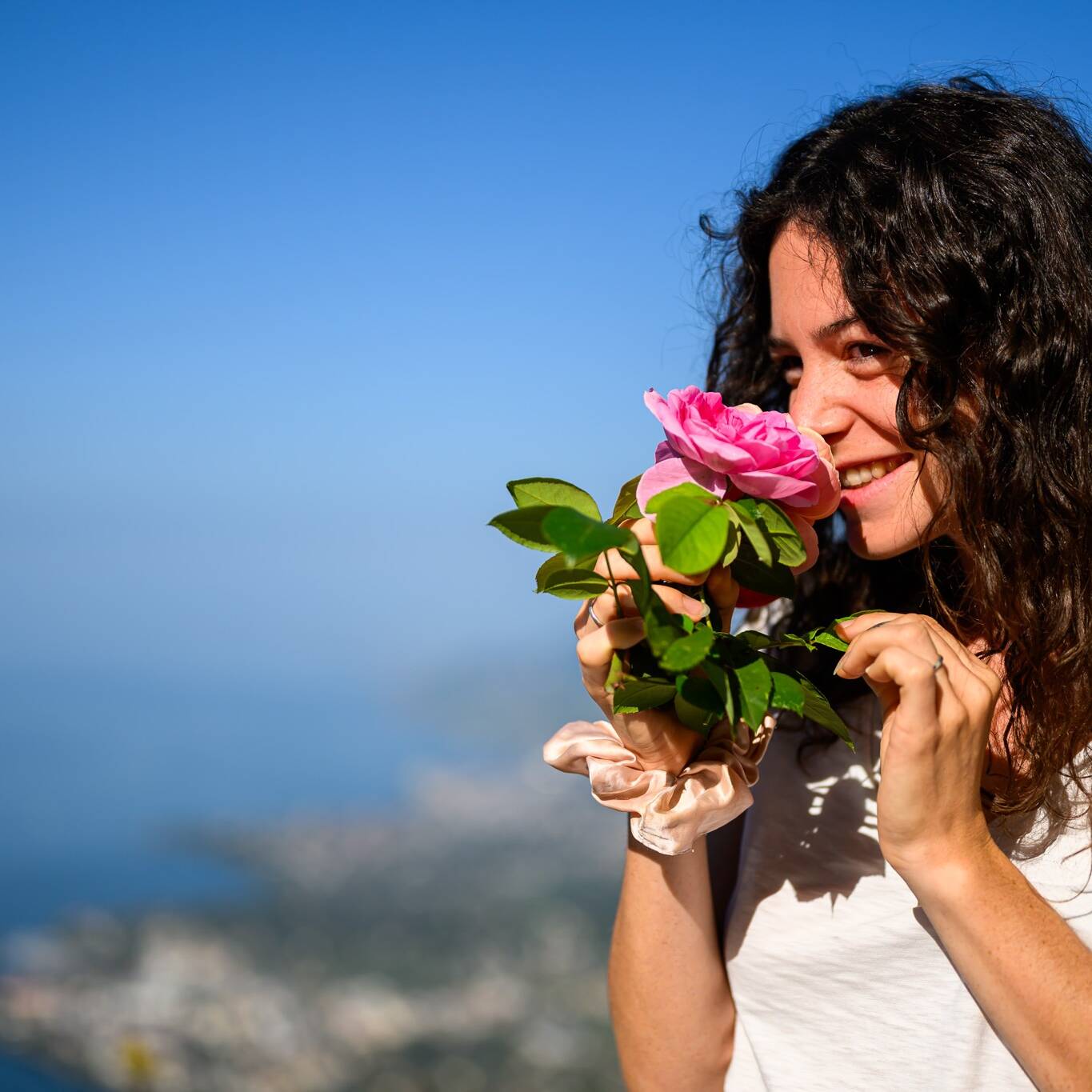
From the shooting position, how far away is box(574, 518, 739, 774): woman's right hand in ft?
3.59

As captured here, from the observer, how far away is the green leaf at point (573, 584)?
1117 millimetres

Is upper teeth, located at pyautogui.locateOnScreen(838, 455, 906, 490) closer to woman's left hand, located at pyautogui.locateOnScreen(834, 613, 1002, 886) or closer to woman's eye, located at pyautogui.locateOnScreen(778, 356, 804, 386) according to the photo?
woman's eye, located at pyautogui.locateOnScreen(778, 356, 804, 386)

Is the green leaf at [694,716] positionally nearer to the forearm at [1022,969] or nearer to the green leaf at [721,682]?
the green leaf at [721,682]

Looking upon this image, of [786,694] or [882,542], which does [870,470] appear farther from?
[786,694]

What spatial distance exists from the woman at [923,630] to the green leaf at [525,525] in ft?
0.49

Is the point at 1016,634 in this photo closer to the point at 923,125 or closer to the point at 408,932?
the point at 923,125

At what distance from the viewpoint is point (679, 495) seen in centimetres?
108

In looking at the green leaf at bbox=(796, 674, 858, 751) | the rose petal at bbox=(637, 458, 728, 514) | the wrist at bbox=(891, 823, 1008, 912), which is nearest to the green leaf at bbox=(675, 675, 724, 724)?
the green leaf at bbox=(796, 674, 858, 751)

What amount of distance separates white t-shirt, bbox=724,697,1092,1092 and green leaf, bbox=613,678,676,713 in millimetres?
603

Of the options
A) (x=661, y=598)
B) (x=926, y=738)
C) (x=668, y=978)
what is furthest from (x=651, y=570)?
(x=668, y=978)

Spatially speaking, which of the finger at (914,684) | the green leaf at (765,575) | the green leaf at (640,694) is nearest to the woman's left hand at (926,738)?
the finger at (914,684)

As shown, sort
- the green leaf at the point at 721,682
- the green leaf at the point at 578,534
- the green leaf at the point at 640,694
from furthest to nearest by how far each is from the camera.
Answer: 1. the green leaf at the point at 640,694
2. the green leaf at the point at 721,682
3. the green leaf at the point at 578,534

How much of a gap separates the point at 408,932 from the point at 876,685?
4.10 metres

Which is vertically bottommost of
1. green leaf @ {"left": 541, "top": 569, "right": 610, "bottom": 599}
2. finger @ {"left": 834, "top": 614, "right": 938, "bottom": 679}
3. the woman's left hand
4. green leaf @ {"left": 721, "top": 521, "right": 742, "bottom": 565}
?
the woman's left hand
